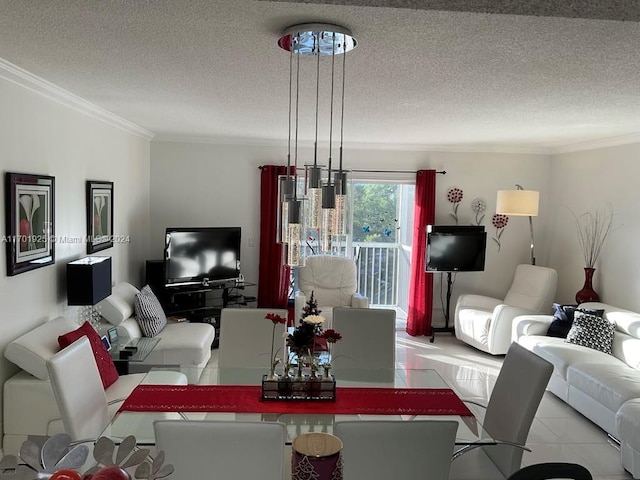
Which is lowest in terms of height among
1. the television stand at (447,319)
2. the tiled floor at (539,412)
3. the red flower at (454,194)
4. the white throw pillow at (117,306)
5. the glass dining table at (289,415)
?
the tiled floor at (539,412)

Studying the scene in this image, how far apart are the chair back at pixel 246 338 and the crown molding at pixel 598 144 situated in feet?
13.6

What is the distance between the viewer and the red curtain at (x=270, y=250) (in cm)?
693

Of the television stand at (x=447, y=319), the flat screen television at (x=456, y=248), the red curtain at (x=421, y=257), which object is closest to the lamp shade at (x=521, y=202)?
the flat screen television at (x=456, y=248)

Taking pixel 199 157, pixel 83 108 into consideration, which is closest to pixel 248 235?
pixel 199 157

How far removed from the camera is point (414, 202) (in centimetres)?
713

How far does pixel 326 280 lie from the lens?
681cm

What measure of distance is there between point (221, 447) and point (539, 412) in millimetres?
3731

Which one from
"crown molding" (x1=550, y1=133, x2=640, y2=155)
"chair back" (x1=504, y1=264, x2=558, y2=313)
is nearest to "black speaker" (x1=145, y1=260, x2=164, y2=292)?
"chair back" (x1=504, y1=264, x2=558, y2=313)

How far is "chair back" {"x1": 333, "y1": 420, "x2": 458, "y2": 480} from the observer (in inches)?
71.2

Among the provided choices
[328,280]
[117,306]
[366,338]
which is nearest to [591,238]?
[328,280]

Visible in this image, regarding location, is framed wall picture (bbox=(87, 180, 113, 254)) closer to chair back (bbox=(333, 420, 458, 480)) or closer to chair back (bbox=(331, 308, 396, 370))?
chair back (bbox=(331, 308, 396, 370))

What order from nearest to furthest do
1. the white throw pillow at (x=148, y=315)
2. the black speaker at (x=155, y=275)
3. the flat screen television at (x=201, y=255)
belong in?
the white throw pillow at (x=148, y=315), the flat screen television at (x=201, y=255), the black speaker at (x=155, y=275)

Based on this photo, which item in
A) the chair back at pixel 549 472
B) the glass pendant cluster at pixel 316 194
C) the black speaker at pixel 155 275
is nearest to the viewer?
the chair back at pixel 549 472

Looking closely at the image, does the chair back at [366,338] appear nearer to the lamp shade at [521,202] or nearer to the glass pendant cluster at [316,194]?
the glass pendant cluster at [316,194]
